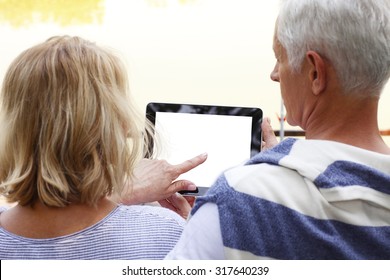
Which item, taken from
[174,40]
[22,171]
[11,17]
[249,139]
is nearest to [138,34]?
[174,40]

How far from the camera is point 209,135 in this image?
127 centimetres

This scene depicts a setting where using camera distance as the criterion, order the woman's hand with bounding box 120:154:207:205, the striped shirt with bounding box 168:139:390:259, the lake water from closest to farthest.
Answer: the striped shirt with bounding box 168:139:390:259 → the woman's hand with bounding box 120:154:207:205 → the lake water

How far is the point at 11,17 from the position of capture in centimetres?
391

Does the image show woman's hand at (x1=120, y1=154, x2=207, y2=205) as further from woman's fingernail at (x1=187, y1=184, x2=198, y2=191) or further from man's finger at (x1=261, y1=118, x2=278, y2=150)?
man's finger at (x1=261, y1=118, x2=278, y2=150)

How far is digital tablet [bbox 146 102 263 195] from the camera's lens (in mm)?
1251

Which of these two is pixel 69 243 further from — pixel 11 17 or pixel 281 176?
pixel 11 17

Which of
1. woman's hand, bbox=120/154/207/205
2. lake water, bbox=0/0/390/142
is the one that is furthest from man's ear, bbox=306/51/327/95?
lake water, bbox=0/0/390/142

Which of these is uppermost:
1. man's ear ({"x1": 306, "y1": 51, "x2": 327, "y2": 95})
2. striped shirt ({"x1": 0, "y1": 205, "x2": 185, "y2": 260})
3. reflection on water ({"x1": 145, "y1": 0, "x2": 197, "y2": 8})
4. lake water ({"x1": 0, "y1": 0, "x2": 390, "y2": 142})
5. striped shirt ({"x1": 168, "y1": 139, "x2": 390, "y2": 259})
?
man's ear ({"x1": 306, "y1": 51, "x2": 327, "y2": 95})

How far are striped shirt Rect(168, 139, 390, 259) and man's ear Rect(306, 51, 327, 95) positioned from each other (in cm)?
10

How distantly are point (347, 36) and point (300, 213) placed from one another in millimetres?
219

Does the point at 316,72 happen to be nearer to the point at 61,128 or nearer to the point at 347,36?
the point at 347,36

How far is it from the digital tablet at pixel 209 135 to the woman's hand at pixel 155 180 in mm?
96

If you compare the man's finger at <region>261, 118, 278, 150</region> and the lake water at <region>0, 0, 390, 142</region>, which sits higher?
the man's finger at <region>261, 118, 278, 150</region>

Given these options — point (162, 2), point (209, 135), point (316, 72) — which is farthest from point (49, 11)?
point (316, 72)
